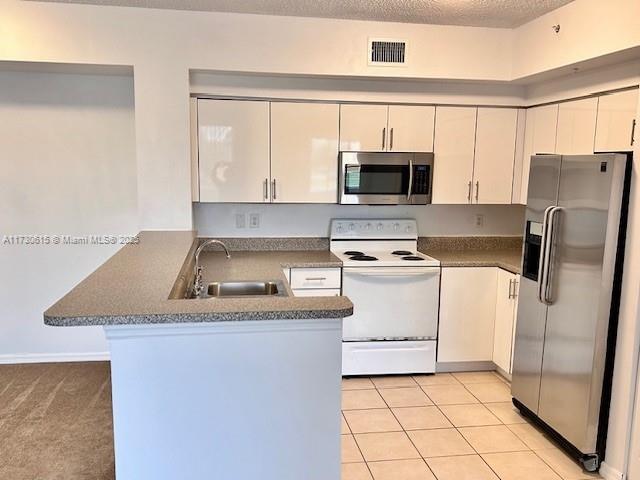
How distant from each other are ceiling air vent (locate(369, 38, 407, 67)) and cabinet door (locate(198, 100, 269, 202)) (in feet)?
2.76

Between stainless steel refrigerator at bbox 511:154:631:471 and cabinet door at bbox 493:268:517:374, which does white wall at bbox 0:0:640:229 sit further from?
cabinet door at bbox 493:268:517:374

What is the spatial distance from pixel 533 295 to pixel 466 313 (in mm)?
832

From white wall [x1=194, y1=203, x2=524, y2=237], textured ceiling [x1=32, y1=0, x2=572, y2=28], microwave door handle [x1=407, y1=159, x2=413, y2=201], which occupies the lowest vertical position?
white wall [x1=194, y1=203, x2=524, y2=237]

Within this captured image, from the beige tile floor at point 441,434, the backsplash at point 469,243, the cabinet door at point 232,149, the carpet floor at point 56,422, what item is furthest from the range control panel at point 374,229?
the carpet floor at point 56,422

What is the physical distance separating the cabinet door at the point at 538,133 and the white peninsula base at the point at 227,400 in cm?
236

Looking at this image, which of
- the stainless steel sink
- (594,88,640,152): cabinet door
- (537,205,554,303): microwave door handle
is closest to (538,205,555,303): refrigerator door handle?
(537,205,554,303): microwave door handle

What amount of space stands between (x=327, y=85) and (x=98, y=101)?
1703 mm

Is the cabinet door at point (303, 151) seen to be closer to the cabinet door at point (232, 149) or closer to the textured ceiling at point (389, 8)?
the cabinet door at point (232, 149)

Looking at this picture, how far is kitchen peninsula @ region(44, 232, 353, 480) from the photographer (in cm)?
173

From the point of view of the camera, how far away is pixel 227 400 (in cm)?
180

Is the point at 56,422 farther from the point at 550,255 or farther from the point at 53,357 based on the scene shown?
the point at 550,255

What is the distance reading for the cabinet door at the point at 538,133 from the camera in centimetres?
363

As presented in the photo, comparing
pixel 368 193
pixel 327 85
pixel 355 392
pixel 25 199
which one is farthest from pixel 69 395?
pixel 327 85

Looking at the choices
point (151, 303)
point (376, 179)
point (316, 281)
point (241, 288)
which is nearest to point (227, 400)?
point (151, 303)
